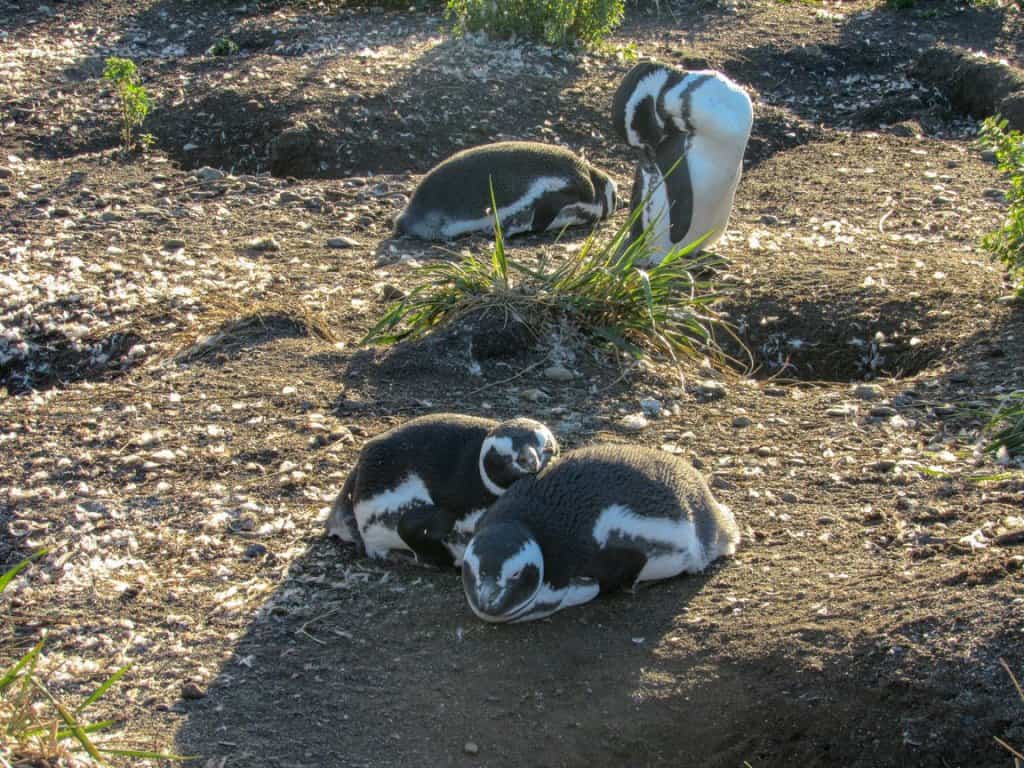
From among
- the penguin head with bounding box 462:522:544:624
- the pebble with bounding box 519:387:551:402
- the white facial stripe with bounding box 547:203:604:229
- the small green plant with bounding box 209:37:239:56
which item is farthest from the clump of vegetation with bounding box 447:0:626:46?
the penguin head with bounding box 462:522:544:624

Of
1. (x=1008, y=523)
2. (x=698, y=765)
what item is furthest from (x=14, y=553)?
(x=1008, y=523)

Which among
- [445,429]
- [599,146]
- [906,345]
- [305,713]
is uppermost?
[445,429]

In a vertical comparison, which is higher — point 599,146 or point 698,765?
point 698,765

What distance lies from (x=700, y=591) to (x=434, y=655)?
73 centimetres

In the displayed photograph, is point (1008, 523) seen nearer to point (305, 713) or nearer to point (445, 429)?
point (445, 429)

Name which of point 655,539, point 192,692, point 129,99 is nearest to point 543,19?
point 129,99

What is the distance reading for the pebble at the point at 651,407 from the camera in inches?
169

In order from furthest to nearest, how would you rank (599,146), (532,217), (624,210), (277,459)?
(599,146), (624,210), (532,217), (277,459)

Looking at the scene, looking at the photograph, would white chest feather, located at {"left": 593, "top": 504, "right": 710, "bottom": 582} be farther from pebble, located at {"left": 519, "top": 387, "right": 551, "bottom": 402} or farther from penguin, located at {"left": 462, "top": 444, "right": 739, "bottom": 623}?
pebble, located at {"left": 519, "top": 387, "right": 551, "bottom": 402}

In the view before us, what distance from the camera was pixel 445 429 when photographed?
10.9ft

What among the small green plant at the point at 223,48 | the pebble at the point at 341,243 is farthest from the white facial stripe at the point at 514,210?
the small green plant at the point at 223,48

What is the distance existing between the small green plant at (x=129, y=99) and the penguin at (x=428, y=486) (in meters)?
5.05

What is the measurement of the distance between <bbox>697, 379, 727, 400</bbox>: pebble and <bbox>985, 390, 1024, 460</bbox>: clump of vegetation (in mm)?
935

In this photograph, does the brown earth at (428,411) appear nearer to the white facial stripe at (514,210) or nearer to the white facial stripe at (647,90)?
the white facial stripe at (514,210)
